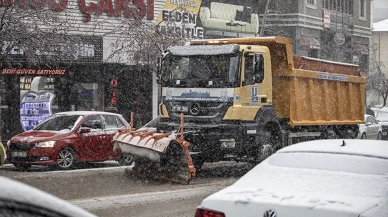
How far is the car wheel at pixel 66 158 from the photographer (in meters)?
16.5

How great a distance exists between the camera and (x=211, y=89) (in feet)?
48.8

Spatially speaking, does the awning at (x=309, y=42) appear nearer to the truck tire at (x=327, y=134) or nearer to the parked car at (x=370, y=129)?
the parked car at (x=370, y=129)

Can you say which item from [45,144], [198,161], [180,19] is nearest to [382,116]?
[180,19]

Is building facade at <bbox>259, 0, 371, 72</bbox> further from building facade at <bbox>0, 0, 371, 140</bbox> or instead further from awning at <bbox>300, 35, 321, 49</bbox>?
building facade at <bbox>0, 0, 371, 140</bbox>

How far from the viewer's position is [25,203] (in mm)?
1765

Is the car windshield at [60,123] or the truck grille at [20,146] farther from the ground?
the car windshield at [60,123]

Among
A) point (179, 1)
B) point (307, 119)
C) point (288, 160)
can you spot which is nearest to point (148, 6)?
point (179, 1)

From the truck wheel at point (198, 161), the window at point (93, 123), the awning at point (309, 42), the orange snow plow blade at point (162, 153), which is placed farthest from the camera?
the awning at point (309, 42)

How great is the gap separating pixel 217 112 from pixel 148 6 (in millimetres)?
14415

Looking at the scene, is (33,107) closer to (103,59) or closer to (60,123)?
(103,59)

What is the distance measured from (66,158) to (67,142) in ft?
1.29

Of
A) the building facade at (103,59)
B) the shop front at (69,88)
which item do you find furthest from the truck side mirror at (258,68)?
the shop front at (69,88)

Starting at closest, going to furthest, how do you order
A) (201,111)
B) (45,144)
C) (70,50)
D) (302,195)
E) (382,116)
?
(302,195) → (201,111) → (45,144) → (70,50) → (382,116)

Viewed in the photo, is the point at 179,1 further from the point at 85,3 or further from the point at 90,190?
the point at 90,190
